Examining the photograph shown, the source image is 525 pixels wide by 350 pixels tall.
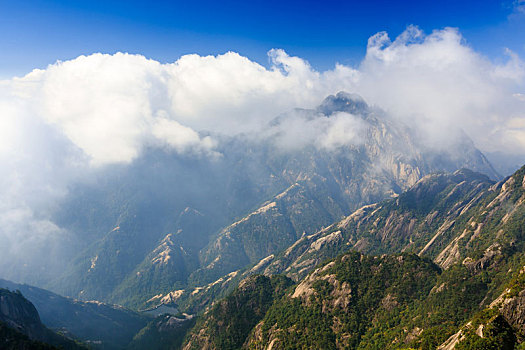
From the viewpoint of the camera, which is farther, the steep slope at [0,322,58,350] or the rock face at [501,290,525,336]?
the steep slope at [0,322,58,350]

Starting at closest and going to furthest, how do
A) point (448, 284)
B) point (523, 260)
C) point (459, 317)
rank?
point (459, 317) → point (523, 260) → point (448, 284)

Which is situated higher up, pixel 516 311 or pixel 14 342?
pixel 14 342

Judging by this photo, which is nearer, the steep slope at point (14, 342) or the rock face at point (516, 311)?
the rock face at point (516, 311)

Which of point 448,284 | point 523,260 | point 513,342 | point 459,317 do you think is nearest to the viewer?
point 513,342

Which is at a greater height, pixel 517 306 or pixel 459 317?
pixel 517 306

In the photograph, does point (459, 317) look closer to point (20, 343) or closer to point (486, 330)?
point (486, 330)

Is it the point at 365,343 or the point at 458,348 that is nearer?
the point at 458,348

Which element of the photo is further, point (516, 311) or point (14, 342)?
point (14, 342)

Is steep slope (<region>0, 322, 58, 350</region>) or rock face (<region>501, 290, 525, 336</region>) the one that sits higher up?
steep slope (<region>0, 322, 58, 350</region>)

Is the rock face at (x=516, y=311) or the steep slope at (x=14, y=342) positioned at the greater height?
the steep slope at (x=14, y=342)

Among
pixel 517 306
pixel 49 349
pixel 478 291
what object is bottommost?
pixel 478 291

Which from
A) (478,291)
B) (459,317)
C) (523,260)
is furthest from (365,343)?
(523,260)
